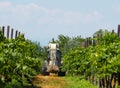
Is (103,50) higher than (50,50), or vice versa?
(50,50)

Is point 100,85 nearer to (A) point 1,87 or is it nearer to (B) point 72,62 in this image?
(A) point 1,87

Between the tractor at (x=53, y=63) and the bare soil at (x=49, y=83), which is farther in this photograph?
the tractor at (x=53, y=63)

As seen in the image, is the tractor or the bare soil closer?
the bare soil

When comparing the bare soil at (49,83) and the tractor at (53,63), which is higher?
the tractor at (53,63)

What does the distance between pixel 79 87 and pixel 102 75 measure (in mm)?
9443

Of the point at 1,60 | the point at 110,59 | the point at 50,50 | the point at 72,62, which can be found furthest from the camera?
the point at 50,50

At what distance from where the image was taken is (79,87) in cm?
2712

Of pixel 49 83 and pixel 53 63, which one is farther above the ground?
pixel 53 63

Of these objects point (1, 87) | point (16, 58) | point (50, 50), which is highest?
point (50, 50)

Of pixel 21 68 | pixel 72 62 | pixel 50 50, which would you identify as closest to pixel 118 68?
pixel 21 68

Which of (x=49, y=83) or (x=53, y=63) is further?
(x=53, y=63)

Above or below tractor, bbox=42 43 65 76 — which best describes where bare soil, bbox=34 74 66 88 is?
below

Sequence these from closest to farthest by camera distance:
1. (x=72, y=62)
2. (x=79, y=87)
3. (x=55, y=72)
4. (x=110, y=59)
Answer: (x=110, y=59), (x=79, y=87), (x=72, y=62), (x=55, y=72)

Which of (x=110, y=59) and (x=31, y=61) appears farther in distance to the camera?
(x=31, y=61)
